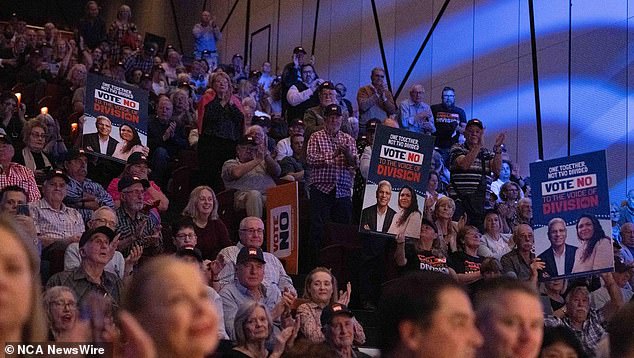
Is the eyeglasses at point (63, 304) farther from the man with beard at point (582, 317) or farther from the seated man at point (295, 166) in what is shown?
the seated man at point (295, 166)

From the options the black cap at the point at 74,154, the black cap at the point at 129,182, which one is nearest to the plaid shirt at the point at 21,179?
the black cap at the point at 74,154

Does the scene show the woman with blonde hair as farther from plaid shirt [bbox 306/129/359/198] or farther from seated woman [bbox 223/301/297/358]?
plaid shirt [bbox 306/129/359/198]

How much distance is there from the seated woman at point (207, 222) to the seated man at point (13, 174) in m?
1.24

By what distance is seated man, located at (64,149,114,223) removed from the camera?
30.1 feet

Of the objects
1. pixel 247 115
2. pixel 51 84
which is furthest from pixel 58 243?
pixel 51 84

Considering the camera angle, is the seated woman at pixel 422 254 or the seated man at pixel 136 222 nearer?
the seated man at pixel 136 222

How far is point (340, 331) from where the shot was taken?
7008 millimetres

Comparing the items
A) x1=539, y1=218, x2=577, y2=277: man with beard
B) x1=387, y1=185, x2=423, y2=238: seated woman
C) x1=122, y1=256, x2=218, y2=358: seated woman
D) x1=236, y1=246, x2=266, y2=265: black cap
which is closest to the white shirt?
x1=539, y1=218, x2=577, y2=277: man with beard

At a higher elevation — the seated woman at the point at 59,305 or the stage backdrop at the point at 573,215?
the stage backdrop at the point at 573,215

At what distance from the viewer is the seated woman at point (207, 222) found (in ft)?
28.8

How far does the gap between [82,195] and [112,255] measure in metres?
2.07

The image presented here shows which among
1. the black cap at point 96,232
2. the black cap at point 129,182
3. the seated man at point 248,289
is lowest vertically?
the seated man at point 248,289

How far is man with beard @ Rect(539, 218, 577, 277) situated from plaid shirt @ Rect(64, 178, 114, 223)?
11.6ft

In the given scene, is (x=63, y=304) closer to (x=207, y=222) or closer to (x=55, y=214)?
(x=55, y=214)
